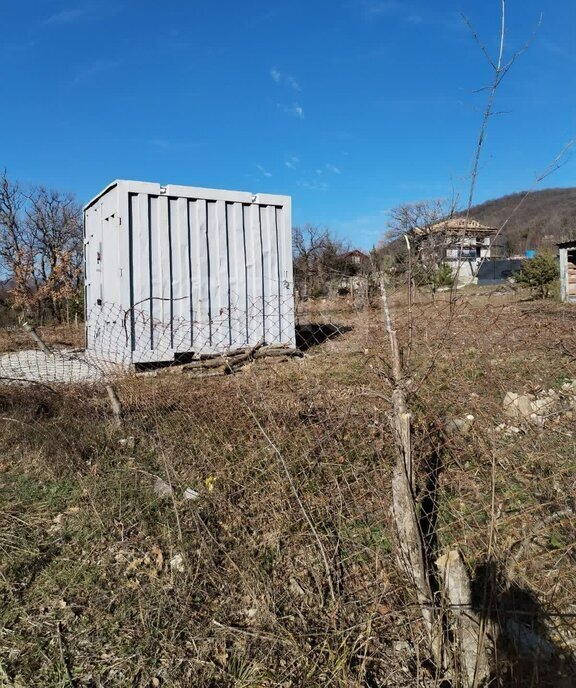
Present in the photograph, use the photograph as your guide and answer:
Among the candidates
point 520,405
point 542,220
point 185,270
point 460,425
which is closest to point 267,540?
point 460,425

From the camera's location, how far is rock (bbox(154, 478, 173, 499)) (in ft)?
11.2

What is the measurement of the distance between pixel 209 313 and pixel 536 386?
4.99 meters

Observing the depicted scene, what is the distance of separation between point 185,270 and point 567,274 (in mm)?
14314

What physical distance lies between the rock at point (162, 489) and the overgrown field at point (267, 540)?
0.02 metres

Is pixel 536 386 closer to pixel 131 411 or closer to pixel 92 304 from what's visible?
pixel 131 411

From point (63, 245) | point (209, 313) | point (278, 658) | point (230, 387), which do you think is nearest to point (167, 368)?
point (209, 313)

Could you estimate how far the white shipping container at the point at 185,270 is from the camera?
7695mm

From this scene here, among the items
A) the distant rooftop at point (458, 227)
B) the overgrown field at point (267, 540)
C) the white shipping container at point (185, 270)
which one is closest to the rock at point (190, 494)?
the overgrown field at point (267, 540)

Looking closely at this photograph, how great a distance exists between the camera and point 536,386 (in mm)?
4957

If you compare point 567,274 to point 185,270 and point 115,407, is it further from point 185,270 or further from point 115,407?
point 115,407

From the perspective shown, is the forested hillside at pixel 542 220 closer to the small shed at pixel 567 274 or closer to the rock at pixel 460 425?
the small shed at pixel 567 274

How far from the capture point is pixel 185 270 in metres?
8.13

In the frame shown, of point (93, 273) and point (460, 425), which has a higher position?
point (93, 273)

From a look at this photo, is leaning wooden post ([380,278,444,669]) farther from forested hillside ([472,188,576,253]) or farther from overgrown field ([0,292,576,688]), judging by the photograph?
forested hillside ([472,188,576,253])
